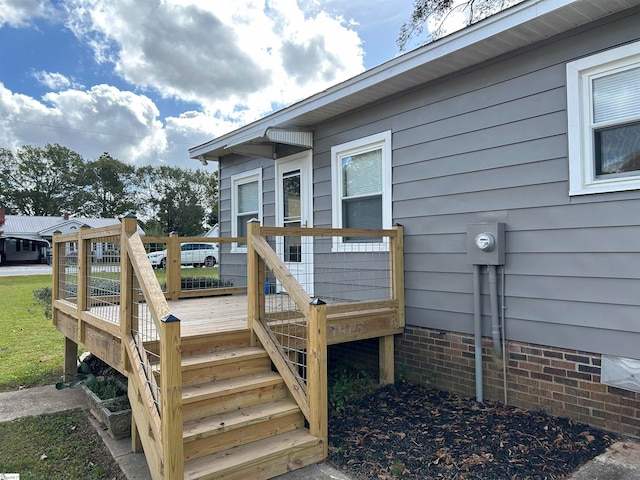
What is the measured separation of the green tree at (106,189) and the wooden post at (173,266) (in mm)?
40070

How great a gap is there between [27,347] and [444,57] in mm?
6953

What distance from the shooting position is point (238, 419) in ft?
9.14

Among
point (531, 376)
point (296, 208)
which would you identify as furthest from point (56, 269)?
point (531, 376)

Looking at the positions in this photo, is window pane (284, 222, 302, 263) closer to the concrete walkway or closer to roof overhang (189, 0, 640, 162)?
roof overhang (189, 0, 640, 162)

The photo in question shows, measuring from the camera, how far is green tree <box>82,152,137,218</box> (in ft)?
139

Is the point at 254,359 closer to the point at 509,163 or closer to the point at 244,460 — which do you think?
the point at 244,460

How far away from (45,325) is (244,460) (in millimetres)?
7418

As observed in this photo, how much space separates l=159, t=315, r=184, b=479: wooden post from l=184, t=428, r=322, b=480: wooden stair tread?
0.15m

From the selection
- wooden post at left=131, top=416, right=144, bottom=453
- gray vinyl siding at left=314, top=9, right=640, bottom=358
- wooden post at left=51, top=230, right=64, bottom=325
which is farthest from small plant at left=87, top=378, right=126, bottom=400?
gray vinyl siding at left=314, top=9, right=640, bottom=358

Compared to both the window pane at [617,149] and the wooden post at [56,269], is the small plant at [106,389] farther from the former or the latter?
the window pane at [617,149]

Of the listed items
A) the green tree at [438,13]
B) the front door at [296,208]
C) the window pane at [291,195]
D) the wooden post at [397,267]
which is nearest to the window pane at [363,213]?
the wooden post at [397,267]

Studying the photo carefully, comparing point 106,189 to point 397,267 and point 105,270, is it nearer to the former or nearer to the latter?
point 105,270

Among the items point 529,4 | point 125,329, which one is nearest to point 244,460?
point 125,329

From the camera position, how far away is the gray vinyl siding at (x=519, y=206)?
10.2ft
